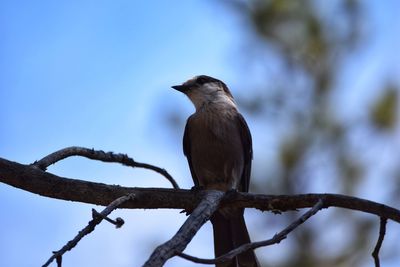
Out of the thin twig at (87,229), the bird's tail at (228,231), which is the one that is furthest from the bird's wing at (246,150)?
the thin twig at (87,229)

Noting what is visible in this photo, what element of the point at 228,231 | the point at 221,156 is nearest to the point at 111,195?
the point at 228,231

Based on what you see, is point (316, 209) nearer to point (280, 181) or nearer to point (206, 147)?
point (206, 147)

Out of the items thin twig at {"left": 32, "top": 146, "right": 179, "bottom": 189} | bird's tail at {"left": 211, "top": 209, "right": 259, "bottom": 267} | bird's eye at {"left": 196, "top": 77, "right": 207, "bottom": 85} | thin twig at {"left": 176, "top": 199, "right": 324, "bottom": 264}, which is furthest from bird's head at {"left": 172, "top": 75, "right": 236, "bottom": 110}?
thin twig at {"left": 176, "top": 199, "right": 324, "bottom": 264}

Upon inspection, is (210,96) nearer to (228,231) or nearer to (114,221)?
(228,231)

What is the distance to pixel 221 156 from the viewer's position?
534 centimetres

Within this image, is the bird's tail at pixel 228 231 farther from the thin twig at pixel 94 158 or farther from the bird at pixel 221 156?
the thin twig at pixel 94 158

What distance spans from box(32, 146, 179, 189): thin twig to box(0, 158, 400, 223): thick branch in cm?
12

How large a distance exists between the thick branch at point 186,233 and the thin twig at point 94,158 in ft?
2.17

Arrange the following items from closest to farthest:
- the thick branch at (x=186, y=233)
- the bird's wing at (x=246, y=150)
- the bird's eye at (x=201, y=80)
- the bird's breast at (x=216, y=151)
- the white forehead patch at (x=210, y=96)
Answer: the thick branch at (x=186, y=233), the bird's breast at (x=216, y=151), the bird's wing at (x=246, y=150), the white forehead patch at (x=210, y=96), the bird's eye at (x=201, y=80)

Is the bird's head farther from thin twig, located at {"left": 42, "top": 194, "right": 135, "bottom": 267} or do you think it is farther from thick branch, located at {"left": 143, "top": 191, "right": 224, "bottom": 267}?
thin twig, located at {"left": 42, "top": 194, "right": 135, "bottom": 267}

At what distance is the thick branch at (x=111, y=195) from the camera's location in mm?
3254

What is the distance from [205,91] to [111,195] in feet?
9.34

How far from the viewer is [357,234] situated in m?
8.11

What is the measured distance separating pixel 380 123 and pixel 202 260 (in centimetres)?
609
